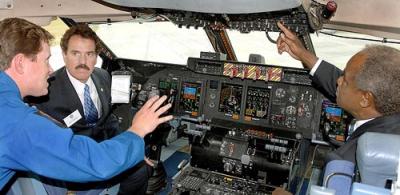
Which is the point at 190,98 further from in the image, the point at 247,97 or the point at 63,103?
the point at 63,103

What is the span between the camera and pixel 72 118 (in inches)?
115

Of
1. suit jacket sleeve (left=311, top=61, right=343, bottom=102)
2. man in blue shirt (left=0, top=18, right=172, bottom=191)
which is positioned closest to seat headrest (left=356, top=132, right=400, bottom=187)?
man in blue shirt (left=0, top=18, right=172, bottom=191)

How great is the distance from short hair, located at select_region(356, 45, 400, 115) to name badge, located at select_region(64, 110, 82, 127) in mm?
2160

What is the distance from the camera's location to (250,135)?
347 centimetres

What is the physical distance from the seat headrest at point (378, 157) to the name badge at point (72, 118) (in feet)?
7.71

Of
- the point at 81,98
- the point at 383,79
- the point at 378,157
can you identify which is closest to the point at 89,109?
the point at 81,98

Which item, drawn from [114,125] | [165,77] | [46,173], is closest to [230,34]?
[165,77]

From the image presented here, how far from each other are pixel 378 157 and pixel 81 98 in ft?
8.16

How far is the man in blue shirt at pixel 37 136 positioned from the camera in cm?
145

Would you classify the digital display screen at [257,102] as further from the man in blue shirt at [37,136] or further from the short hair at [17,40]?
the short hair at [17,40]

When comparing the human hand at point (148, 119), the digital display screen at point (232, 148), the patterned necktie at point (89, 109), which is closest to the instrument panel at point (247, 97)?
the digital display screen at point (232, 148)

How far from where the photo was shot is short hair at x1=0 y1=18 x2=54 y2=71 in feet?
5.49

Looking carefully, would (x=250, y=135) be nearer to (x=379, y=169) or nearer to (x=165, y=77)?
(x=165, y=77)

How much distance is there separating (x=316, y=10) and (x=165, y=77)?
253 cm
